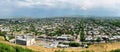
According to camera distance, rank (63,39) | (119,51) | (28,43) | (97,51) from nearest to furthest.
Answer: (119,51), (97,51), (28,43), (63,39)

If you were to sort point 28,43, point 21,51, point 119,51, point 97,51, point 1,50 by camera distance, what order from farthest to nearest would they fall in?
point 28,43 < point 97,51 < point 119,51 < point 21,51 < point 1,50

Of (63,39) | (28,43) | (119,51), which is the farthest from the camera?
(63,39)

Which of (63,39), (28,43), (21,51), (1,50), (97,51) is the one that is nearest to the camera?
(1,50)

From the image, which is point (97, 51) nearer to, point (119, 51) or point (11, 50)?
point (119, 51)

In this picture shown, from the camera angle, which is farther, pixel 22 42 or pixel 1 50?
pixel 22 42

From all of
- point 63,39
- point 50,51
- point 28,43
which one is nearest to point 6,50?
point 50,51

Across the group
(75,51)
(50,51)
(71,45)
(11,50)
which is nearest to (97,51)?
(75,51)

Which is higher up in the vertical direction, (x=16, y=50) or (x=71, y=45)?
(x=16, y=50)

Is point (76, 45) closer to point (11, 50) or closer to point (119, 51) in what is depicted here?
point (119, 51)

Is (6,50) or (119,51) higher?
(6,50)
